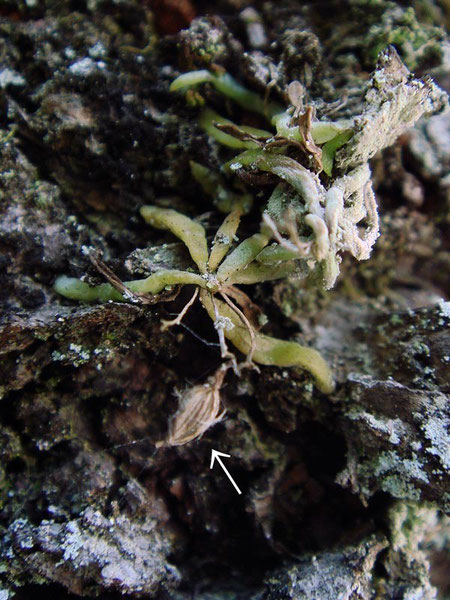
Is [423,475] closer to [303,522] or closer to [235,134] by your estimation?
[303,522]

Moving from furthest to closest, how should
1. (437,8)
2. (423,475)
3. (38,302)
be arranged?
1. (437,8)
2. (38,302)
3. (423,475)

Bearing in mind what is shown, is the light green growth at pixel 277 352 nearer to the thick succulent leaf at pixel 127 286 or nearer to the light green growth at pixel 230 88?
the thick succulent leaf at pixel 127 286

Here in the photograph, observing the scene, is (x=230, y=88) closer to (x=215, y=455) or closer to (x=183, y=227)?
(x=183, y=227)

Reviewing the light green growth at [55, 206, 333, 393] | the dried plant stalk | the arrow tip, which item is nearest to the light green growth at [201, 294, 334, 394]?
the light green growth at [55, 206, 333, 393]

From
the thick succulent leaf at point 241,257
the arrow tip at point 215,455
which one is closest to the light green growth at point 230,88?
the thick succulent leaf at point 241,257

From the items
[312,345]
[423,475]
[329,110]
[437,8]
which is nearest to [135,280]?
[312,345]

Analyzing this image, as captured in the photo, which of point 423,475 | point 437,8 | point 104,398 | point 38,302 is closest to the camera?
point 423,475

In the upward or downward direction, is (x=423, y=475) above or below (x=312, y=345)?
below
